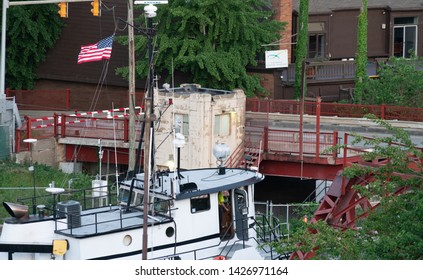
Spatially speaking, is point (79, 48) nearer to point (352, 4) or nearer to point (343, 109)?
point (352, 4)

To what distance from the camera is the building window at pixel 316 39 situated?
5575cm

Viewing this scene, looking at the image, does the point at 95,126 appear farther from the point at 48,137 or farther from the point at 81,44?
the point at 81,44

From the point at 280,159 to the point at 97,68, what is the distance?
14789mm

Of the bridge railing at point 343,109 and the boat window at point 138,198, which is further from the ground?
the bridge railing at point 343,109

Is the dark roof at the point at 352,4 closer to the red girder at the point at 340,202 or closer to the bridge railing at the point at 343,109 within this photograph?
the bridge railing at the point at 343,109

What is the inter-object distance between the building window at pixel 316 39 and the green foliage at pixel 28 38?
477 inches

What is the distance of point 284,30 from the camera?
50.4 metres

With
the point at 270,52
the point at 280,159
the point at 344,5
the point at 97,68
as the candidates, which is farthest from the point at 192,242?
the point at 344,5

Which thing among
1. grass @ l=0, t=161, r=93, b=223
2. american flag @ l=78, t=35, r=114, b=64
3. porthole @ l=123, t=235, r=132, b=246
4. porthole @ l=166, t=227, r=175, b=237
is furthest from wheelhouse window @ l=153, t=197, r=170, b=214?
american flag @ l=78, t=35, r=114, b=64

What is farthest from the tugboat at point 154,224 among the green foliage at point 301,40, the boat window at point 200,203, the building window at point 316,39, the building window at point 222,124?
the building window at point 316,39

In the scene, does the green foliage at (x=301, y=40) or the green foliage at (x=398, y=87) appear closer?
the green foliage at (x=398, y=87)

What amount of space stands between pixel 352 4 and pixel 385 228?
114 feet

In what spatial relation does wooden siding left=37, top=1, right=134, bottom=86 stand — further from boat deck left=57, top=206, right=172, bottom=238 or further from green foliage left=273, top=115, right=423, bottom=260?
green foliage left=273, top=115, right=423, bottom=260

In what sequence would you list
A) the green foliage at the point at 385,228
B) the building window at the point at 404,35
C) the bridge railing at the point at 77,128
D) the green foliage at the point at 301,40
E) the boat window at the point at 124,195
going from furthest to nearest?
the building window at the point at 404,35, the green foliage at the point at 301,40, the bridge railing at the point at 77,128, the boat window at the point at 124,195, the green foliage at the point at 385,228
